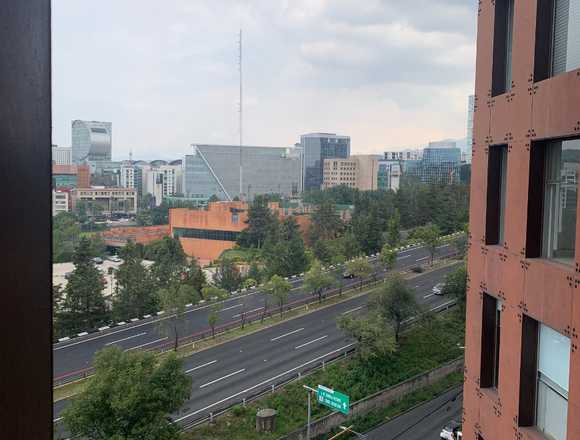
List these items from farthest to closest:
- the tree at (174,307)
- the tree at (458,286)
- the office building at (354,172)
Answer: the office building at (354,172) < the tree at (458,286) < the tree at (174,307)

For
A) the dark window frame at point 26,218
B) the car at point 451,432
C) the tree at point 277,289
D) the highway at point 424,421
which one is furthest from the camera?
the tree at point 277,289

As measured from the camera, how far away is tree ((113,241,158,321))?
984 centimetres

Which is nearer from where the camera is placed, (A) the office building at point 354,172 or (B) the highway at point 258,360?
(B) the highway at point 258,360

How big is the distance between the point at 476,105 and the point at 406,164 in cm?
3825

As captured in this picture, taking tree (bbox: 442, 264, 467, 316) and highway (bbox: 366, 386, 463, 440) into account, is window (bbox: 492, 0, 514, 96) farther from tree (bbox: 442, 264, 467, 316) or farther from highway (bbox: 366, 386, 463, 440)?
tree (bbox: 442, 264, 467, 316)

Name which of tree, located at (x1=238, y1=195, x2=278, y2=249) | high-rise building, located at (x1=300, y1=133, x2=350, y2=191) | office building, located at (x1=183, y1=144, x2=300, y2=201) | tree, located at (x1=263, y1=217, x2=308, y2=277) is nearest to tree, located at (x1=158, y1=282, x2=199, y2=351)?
tree, located at (x1=263, y1=217, x2=308, y2=277)

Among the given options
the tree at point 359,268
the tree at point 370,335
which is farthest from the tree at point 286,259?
the tree at point 370,335

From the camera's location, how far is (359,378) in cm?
762

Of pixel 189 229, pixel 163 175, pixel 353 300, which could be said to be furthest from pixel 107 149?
pixel 353 300

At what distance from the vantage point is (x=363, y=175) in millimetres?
37219

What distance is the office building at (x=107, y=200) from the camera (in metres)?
21.9

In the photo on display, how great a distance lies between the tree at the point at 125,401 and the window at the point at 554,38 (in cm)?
405

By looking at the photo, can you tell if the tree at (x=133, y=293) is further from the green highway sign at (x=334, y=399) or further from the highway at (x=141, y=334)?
the green highway sign at (x=334, y=399)

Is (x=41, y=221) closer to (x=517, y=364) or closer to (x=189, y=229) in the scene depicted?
(x=517, y=364)
